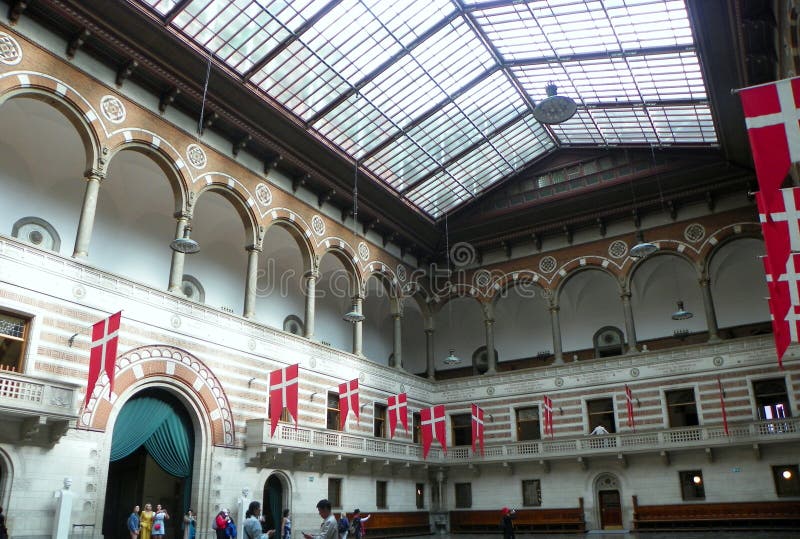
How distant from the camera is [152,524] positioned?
2028 cm

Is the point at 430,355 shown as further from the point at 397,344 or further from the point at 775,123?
the point at 775,123

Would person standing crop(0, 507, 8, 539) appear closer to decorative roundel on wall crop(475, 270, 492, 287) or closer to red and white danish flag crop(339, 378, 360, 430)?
red and white danish flag crop(339, 378, 360, 430)

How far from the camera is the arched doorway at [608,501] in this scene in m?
30.4

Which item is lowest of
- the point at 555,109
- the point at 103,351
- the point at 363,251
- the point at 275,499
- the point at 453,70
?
the point at 275,499

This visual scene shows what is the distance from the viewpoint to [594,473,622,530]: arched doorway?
30.4 m

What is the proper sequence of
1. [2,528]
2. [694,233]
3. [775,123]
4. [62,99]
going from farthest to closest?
[694,233], [62,99], [2,528], [775,123]

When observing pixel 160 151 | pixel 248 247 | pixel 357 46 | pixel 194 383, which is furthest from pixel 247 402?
pixel 357 46

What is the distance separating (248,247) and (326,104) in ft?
22.8

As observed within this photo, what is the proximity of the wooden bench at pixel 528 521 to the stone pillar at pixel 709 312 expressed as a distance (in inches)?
390

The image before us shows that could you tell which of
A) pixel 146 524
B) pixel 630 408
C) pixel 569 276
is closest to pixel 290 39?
pixel 146 524

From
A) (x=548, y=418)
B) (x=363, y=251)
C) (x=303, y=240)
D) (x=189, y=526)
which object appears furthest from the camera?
(x=363, y=251)

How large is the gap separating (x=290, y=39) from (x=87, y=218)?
970 cm

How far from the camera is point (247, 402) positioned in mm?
24516

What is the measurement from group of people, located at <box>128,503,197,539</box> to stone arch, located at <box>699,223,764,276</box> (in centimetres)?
2513
